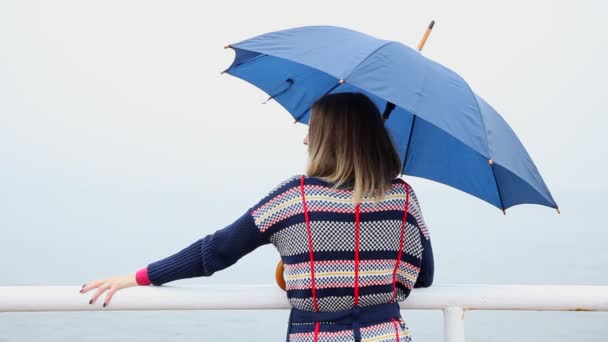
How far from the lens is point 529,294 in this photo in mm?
2408

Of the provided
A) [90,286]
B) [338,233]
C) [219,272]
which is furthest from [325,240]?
[219,272]

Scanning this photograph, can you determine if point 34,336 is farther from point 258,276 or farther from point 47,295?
point 47,295

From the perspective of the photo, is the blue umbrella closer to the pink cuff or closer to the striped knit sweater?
the striped knit sweater

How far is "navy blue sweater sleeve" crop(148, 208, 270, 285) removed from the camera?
2150 millimetres

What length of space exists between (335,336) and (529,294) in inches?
26.9

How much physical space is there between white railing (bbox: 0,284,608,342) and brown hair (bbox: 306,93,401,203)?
1.37 ft

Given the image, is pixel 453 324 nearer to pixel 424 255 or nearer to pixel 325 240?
pixel 424 255

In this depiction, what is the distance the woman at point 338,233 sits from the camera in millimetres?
2109

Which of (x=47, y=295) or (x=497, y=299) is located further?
(x=497, y=299)

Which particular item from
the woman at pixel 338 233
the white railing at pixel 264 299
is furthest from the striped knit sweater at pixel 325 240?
the white railing at pixel 264 299

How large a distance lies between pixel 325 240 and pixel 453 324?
60 cm

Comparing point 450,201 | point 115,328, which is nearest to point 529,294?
point 115,328

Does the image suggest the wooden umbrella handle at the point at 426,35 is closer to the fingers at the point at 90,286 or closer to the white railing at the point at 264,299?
the white railing at the point at 264,299

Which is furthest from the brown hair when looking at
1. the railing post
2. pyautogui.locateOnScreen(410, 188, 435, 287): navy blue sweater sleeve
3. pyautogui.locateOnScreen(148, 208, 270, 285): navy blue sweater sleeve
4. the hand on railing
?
the hand on railing
